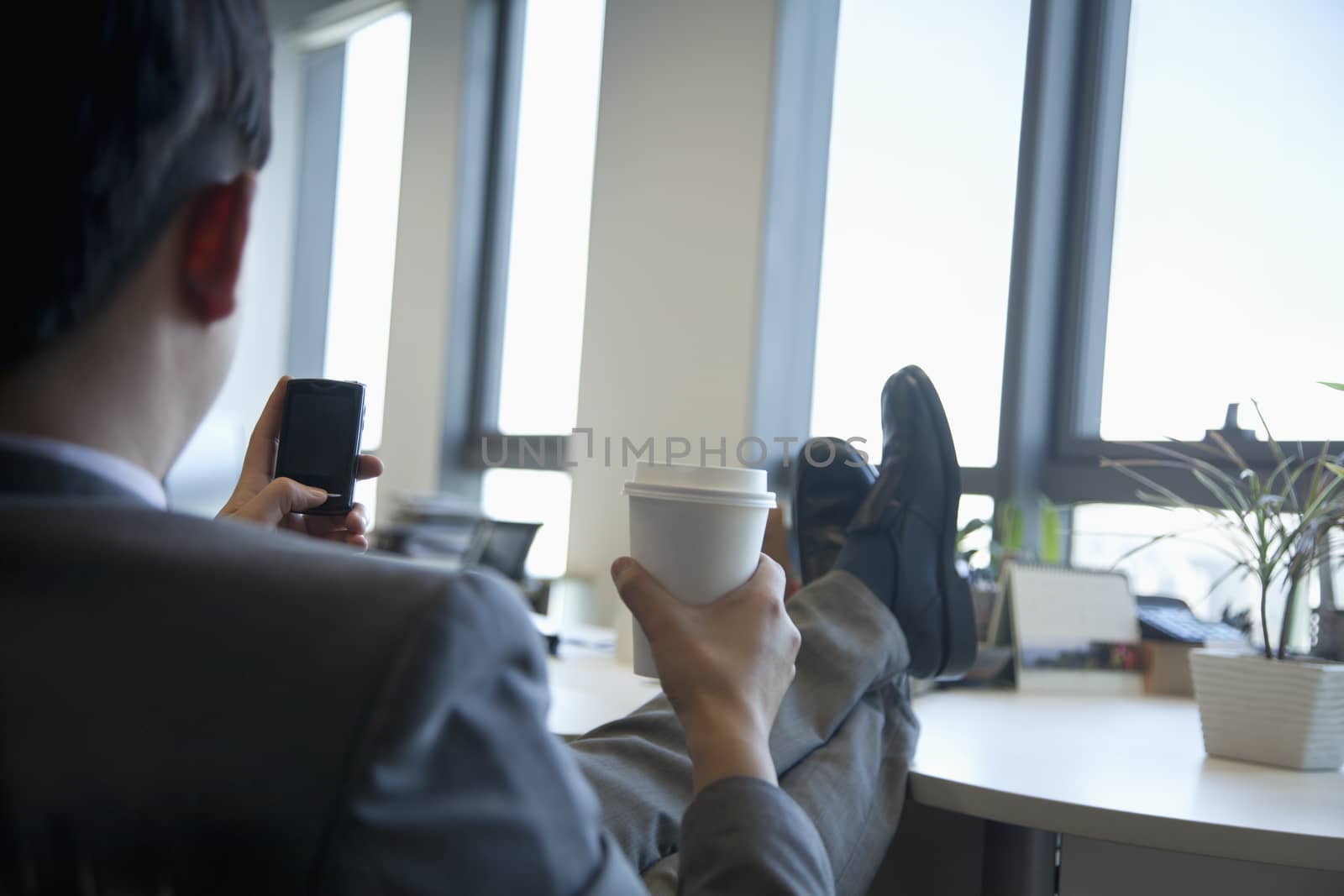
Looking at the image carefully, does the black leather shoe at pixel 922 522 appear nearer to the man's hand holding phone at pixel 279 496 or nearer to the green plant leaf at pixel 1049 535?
the man's hand holding phone at pixel 279 496

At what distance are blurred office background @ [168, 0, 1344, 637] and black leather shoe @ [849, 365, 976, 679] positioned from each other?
2.12 ft

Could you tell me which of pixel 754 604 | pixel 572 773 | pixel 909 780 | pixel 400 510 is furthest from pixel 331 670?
pixel 400 510

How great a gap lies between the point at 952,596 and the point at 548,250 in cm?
253

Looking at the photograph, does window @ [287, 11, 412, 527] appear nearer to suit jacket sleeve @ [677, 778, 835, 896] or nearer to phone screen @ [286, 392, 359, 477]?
phone screen @ [286, 392, 359, 477]

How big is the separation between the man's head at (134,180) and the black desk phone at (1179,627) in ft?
5.52

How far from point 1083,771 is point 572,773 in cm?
80

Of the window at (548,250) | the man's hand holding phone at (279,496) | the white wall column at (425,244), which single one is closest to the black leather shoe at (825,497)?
the man's hand holding phone at (279,496)

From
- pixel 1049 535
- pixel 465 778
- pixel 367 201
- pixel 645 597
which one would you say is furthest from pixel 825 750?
pixel 367 201

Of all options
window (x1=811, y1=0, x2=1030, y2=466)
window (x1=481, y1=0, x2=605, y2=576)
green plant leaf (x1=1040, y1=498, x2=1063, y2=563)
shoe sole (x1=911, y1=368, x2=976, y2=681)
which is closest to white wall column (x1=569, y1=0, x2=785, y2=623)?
window (x1=811, y1=0, x2=1030, y2=466)

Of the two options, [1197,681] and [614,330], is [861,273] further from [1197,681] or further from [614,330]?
[1197,681]

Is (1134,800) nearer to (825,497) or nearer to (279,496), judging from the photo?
(825,497)

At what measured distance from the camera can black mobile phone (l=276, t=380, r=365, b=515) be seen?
0.98m

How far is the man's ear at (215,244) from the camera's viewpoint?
464 millimetres

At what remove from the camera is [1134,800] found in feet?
3.14
